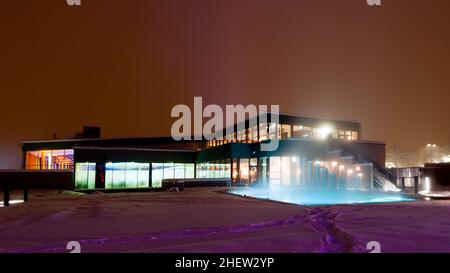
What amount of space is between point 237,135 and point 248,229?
32.2 meters

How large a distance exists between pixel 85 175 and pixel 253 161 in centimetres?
1391

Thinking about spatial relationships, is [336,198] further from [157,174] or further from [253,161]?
[157,174]

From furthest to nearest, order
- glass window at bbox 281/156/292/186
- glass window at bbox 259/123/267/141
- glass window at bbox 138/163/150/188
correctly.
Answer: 1. glass window at bbox 259/123/267/141
2. glass window at bbox 138/163/150/188
3. glass window at bbox 281/156/292/186

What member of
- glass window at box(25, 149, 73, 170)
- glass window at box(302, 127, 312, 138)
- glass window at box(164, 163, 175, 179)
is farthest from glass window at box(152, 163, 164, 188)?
glass window at box(302, 127, 312, 138)

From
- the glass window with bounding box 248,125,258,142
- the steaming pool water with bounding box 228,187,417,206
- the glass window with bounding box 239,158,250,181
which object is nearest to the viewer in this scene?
the steaming pool water with bounding box 228,187,417,206

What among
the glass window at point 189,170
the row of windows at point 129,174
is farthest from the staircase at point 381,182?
the row of windows at point 129,174

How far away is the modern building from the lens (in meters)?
28.6

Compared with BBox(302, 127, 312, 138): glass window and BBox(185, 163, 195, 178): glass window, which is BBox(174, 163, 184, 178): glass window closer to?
BBox(185, 163, 195, 178): glass window

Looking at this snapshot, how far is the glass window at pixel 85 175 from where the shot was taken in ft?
101

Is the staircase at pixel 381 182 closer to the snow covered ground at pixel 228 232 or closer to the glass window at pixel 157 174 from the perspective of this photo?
the snow covered ground at pixel 228 232

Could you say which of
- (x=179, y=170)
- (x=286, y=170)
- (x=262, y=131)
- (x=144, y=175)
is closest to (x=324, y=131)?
(x=262, y=131)
